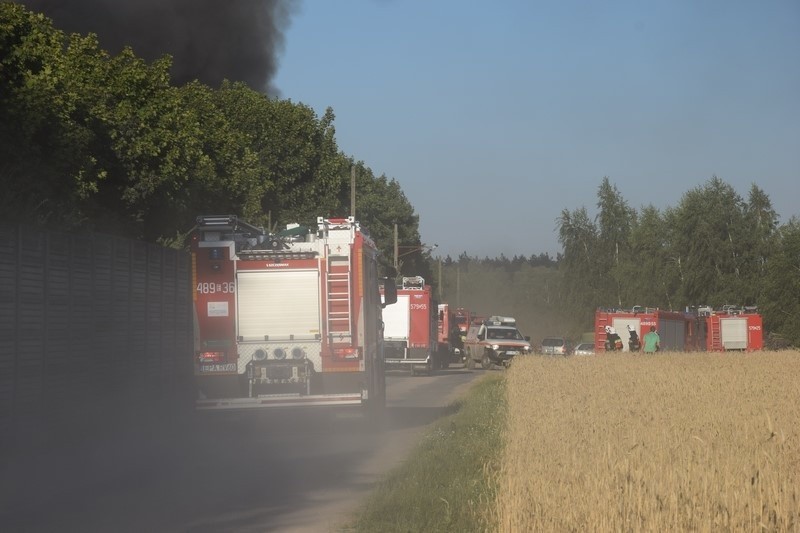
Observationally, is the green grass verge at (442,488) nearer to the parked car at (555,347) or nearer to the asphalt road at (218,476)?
the asphalt road at (218,476)

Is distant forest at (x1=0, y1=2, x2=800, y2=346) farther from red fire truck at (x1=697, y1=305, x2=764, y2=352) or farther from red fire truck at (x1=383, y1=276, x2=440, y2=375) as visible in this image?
red fire truck at (x1=697, y1=305, x2=764, y2=352)

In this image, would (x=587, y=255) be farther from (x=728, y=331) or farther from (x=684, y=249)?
(x=728, y=331)

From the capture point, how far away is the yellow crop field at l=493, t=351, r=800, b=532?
22.8 feet

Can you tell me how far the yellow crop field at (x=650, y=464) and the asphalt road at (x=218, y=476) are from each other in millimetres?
2032

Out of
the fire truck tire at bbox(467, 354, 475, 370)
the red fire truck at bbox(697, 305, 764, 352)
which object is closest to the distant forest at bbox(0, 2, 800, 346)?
the fire truck tire at bbox(467, 354, 475, 370)

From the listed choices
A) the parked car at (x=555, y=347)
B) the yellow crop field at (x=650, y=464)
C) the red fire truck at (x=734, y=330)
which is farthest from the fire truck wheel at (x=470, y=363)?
the yellow crop field at (x=650, y=464)

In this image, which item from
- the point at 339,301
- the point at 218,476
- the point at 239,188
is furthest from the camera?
the point at 239,188

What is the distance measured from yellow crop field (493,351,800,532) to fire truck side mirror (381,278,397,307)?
6123 mm

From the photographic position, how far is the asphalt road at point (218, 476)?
11094 mm

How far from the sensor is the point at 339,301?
19.5 meters

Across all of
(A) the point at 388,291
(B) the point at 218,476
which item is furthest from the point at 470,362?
(B) the point at 218,476

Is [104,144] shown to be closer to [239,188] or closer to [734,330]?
[239,188]

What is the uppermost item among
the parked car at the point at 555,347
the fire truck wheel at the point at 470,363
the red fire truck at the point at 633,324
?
the red fire truck at the point at 633,324

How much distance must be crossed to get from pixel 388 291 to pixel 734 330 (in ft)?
144
